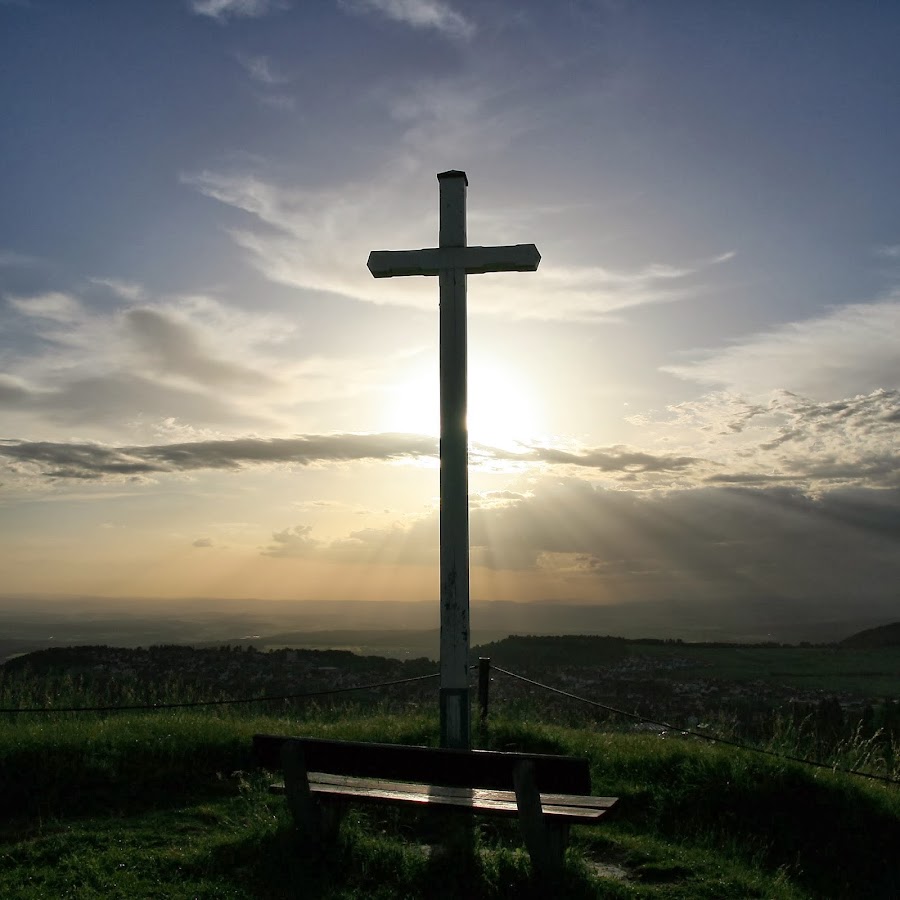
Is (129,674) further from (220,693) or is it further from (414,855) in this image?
(414,855)

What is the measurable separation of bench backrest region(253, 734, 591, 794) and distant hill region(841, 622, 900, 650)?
2027 centimetres

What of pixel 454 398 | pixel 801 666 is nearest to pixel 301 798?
pixel 454 398

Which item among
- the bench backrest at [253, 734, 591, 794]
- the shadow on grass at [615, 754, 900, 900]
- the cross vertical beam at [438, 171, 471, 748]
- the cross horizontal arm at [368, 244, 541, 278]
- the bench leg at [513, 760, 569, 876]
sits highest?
the cross horizontal arm at [368, 244, 541, 278]

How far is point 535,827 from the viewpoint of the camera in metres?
5.50

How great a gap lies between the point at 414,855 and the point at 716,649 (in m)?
17.5

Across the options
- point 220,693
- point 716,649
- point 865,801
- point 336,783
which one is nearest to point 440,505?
point 336,783

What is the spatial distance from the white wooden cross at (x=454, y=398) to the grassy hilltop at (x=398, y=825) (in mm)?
1256

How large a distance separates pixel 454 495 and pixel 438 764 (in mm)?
2736

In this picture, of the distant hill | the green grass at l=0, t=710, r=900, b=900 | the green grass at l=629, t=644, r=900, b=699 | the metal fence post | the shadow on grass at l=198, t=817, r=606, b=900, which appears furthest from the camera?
the distant hill

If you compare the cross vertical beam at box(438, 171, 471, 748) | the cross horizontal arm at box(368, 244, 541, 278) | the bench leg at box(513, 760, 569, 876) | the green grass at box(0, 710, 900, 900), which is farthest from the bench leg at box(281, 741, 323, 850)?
the cross horizontal arm at box(368, 244, 541, 278)

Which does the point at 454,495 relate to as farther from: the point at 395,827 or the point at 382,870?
the point at 382,870

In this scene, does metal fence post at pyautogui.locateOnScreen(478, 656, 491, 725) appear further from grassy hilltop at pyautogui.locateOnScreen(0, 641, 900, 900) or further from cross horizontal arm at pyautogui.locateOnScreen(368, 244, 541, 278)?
cross horizontal arm at pyautogui.locateOnScreen(368, 244, 541, 278)

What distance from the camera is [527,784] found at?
547cm

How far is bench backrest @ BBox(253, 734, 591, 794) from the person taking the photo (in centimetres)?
549
